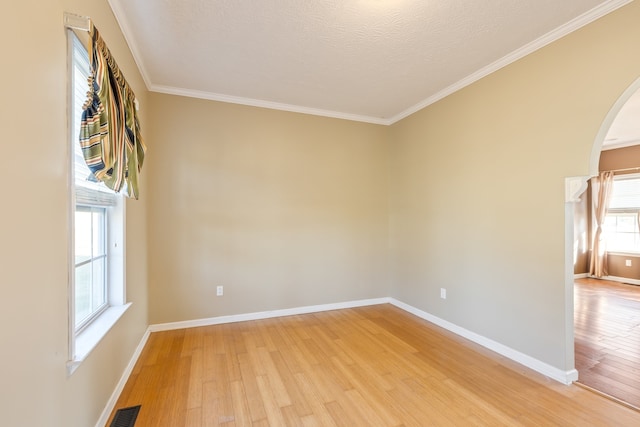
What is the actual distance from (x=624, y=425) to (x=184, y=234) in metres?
3.88

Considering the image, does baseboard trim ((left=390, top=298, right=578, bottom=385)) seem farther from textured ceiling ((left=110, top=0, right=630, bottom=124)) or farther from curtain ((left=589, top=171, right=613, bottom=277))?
curtain ((left=589, top=171, right=613, bottom=277))

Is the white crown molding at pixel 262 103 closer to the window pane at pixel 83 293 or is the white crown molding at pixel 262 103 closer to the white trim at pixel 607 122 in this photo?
the window pane at pixel 83 293

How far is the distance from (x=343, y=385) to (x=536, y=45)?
313 centimetres

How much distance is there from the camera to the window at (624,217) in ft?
17.2

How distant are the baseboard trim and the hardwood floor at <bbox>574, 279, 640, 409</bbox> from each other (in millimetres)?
152

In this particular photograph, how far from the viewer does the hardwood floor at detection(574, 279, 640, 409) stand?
83.3 inches

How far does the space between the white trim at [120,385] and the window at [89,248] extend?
0.51m

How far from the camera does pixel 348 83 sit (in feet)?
9.94

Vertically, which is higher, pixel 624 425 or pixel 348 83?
pixel 348 83

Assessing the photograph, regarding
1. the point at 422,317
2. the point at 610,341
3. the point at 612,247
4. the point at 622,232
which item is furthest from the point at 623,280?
the point at 422,317

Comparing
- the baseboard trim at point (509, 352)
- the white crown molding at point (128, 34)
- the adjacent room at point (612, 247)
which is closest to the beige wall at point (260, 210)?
the white crown molding at point (128, 34)

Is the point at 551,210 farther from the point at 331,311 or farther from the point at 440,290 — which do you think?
the point at 331,311

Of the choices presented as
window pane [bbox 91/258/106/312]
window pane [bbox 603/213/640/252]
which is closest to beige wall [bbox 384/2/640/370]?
window pane [bbox 91/258/106/312]

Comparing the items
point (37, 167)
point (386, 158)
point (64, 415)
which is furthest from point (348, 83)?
point (64, 415)
